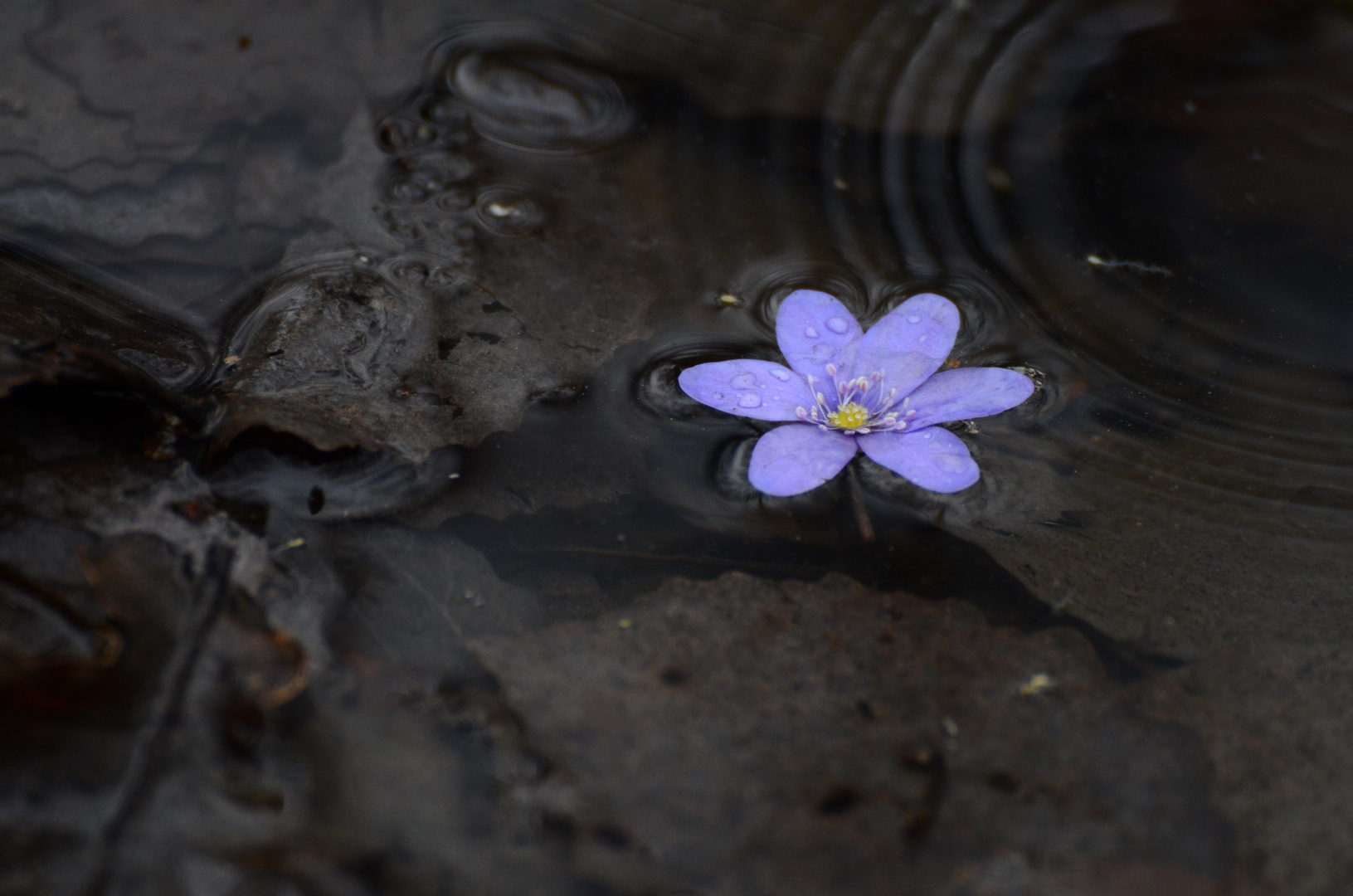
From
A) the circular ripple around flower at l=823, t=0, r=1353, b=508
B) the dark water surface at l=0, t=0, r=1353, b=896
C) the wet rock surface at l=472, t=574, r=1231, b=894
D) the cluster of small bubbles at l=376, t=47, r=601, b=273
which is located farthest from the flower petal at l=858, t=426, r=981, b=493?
the cluster of small bubbles at l=376, t=47, r=601, b=273

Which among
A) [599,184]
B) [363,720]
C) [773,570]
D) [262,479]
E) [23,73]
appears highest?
[599,184]

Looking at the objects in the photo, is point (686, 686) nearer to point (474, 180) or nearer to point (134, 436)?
point (134, 436)

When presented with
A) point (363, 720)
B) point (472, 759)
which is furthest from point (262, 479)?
point (472, 759)

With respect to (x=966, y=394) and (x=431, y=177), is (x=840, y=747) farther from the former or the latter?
(x=431, y=177)

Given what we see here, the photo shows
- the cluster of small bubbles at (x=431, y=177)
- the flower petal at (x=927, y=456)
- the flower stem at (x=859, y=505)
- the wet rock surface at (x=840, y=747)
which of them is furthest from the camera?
the cluster of small bubbles at (x=431, y=177)

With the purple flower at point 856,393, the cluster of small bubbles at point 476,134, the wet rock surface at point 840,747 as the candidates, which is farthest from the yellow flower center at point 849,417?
the cluster of small bubbles at point 476,134

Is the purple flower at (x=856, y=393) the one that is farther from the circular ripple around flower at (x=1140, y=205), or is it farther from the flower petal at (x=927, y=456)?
the circular ripple around flower at (x=1140, y=205)
